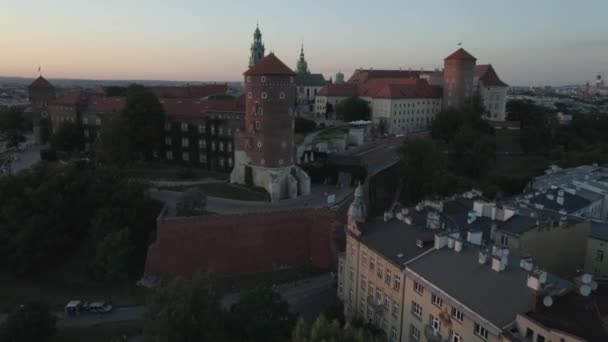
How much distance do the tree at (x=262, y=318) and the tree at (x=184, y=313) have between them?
1.35 metres

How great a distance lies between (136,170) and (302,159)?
1677 centimetres

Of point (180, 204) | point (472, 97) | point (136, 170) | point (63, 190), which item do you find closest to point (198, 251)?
point (180, 204)

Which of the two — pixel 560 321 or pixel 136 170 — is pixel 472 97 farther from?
pixel 560 321

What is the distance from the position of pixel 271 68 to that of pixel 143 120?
16.5 meters

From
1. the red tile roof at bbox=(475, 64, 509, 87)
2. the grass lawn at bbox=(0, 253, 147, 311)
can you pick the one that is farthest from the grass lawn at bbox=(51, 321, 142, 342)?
the red tile roof at bbox=(475, 64, 509, 87)

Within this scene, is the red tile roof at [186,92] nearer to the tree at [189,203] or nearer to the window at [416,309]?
the tree at [189,203]

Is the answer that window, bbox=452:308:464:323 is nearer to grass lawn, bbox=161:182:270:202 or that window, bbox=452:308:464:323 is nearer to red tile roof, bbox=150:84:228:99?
grass lawn, bbox=161:182:270:202

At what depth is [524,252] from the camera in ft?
75.3

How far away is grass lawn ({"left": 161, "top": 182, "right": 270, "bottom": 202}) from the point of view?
41.3 meters

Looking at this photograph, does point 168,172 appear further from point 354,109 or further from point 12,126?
point 354,109

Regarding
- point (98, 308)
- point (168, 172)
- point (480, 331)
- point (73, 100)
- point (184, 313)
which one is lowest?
point (98, 308)

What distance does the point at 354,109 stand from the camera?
7506 cm

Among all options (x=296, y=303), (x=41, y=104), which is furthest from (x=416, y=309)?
(x=41, y=104)

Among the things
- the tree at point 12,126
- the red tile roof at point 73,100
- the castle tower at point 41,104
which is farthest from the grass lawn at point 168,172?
the tree at point 12,126
